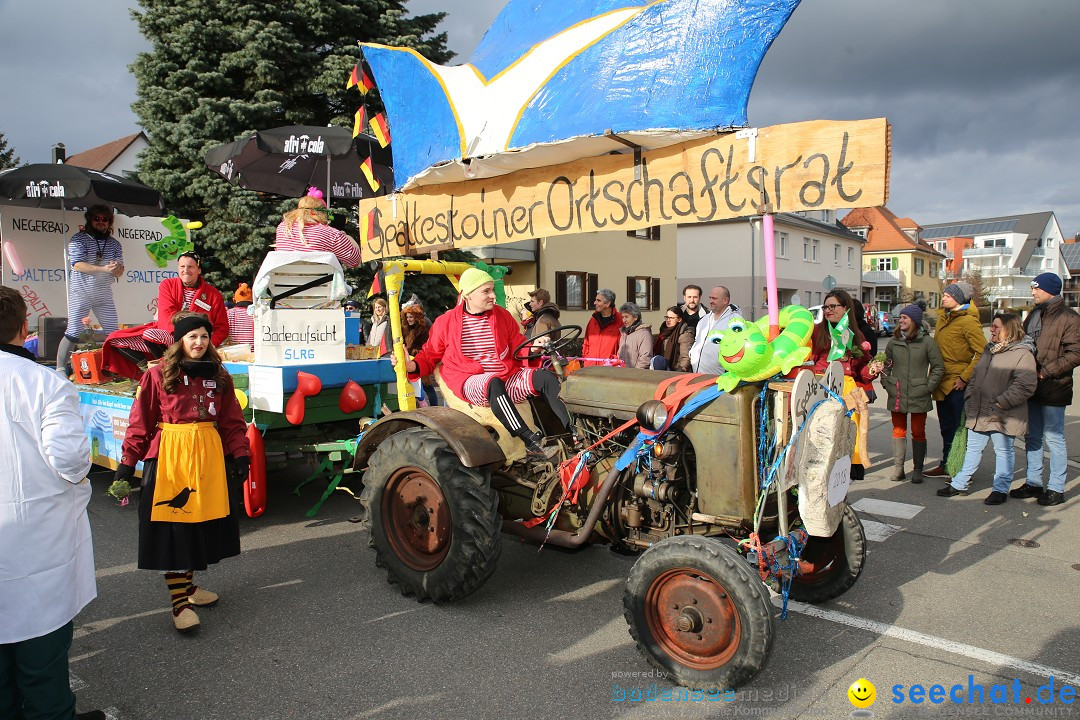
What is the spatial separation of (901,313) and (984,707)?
15.3 ft

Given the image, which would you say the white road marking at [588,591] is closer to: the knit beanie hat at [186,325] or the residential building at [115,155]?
the knit beanie hat at [186,325]

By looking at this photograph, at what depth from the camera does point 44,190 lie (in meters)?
8.24

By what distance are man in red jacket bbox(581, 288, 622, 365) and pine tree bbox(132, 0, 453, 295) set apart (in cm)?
656

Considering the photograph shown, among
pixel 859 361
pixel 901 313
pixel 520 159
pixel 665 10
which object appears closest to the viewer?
pixel 665 10

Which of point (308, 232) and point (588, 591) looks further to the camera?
point (308, 232)

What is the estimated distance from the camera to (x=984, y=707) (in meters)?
2.74

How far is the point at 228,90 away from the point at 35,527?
41.1 feet

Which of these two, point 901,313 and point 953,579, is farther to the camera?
point 901,313

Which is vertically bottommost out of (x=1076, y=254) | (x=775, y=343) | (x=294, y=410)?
(x=294, y=410)

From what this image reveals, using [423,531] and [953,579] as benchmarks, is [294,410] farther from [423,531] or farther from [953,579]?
[953,579]

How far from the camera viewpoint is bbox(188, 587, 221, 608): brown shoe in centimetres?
Result: 369

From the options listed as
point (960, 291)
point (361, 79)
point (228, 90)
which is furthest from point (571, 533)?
point (228, 90)

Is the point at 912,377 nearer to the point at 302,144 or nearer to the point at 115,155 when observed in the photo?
the point at 302,144

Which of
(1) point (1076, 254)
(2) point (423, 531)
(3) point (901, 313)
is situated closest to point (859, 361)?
(3) point (901, 313)
